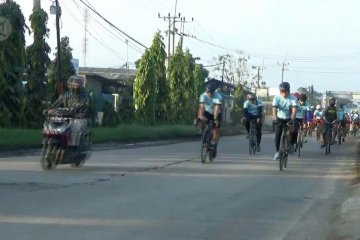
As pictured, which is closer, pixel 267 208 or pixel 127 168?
pixel 267 208

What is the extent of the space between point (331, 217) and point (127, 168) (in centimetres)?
655

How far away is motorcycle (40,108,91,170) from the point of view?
51.2ft

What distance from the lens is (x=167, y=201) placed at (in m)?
11.8

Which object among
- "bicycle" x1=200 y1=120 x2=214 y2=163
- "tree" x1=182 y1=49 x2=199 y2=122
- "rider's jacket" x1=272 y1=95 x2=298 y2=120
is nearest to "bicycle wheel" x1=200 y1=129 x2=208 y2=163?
"bicycle" x1=200 y1=120 x2=214 y2=163

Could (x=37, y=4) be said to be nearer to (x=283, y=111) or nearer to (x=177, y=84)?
(x=177, y=84)

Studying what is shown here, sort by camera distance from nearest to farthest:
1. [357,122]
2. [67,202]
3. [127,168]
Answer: [67,202] < [127,168] < [357,122]

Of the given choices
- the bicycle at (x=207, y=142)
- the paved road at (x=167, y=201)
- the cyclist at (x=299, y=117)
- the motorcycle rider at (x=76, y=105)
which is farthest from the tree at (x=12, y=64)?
the motorcycle rider at (x=76, y=105)

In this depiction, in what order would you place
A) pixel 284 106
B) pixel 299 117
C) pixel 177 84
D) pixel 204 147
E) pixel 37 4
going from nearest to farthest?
pixel 284 106
pixel 204 147
pixel 299 117
pixel 37 4
pixel 177 84

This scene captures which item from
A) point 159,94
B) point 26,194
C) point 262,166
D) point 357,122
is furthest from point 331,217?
point 357,122

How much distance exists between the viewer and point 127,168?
55.0 ft

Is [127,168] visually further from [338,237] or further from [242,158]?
[338,237]

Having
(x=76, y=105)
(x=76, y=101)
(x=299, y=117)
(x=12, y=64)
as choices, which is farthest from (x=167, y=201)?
(x=12, y=64)

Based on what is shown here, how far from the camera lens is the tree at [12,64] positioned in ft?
99.6

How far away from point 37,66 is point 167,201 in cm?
2549
